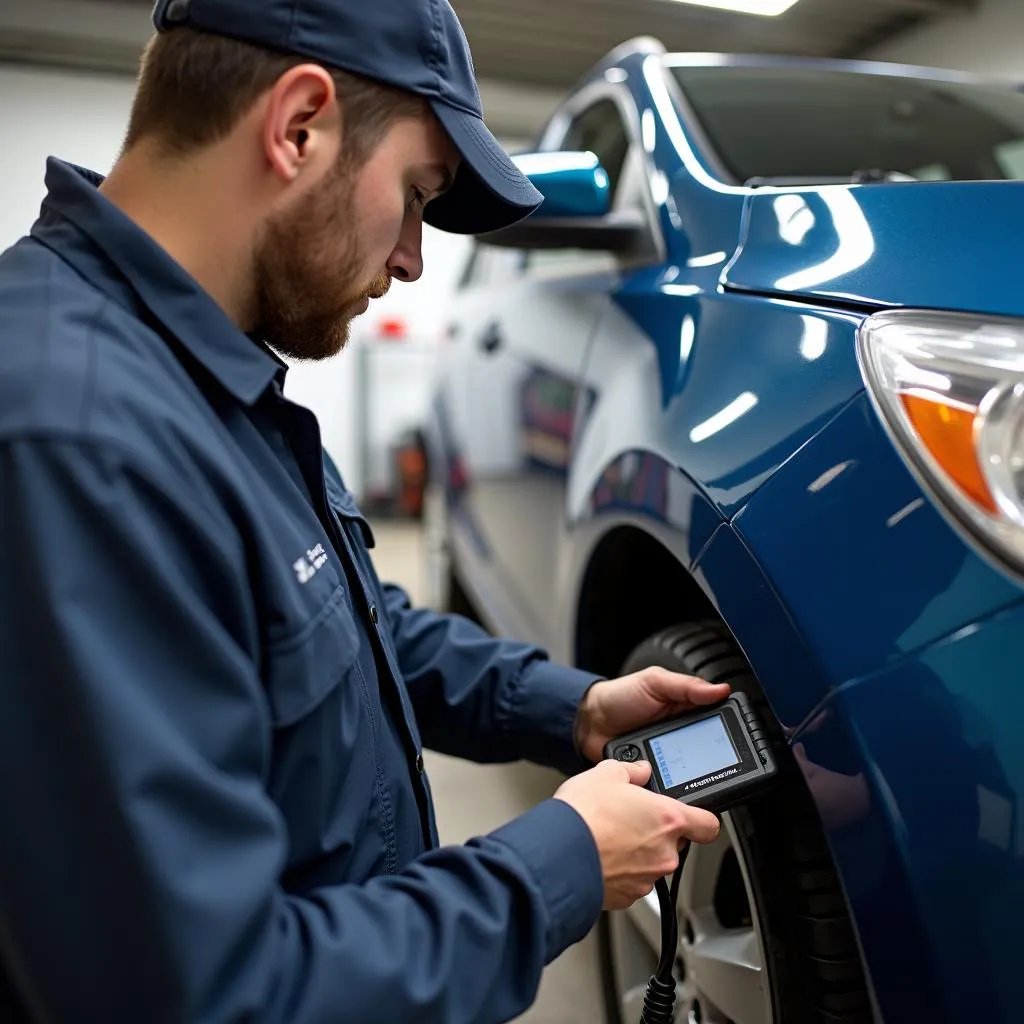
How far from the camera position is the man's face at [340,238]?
0.61 m

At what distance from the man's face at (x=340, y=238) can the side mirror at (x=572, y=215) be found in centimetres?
46

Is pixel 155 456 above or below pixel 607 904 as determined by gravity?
above

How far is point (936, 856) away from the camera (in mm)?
561

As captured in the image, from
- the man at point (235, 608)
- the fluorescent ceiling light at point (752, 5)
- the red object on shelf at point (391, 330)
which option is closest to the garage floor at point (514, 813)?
the man at point (235, 608)

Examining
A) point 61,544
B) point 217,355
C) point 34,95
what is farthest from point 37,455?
point 34,95

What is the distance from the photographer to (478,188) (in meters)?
0.78

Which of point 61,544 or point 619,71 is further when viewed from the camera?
point 619,71

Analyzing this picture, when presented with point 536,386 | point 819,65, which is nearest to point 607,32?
point 819,65

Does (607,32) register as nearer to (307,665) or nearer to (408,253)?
(408,253)

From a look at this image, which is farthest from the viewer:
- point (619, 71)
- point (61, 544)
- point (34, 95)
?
point (619, 71)

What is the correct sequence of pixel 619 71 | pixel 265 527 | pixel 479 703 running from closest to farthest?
pixel 265 527
pixel 479 703
pixel 619 71

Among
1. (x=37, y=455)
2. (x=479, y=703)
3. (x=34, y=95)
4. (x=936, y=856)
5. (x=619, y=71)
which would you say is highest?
(x=619, y=71)

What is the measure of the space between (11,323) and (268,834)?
320mm

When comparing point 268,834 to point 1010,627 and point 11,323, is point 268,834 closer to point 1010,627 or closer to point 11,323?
point 11,323
